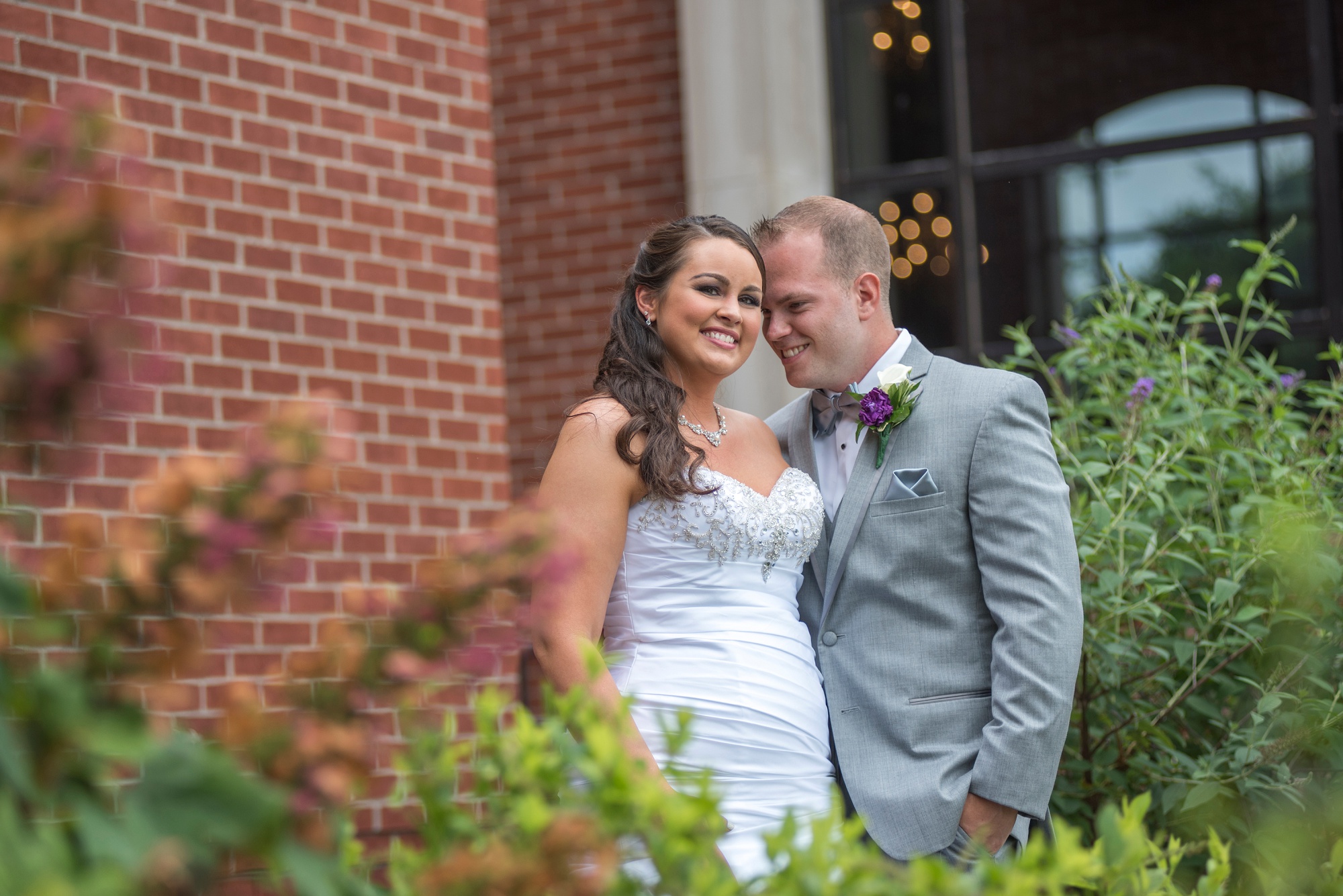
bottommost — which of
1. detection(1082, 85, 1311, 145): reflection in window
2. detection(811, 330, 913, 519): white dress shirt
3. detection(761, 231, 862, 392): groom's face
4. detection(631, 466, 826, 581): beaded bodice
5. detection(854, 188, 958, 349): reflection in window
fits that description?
detection(631, 466, 826, 581): beaded bodice

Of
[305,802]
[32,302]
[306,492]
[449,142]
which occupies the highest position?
[449,142]

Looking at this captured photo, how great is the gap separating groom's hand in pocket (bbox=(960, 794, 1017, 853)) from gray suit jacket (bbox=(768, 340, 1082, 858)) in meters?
0.02

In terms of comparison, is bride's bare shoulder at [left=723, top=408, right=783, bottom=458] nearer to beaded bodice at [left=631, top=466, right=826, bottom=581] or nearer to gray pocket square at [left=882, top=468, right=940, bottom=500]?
beaded bodice at [left=631, top=466, right=826, bottom=581]

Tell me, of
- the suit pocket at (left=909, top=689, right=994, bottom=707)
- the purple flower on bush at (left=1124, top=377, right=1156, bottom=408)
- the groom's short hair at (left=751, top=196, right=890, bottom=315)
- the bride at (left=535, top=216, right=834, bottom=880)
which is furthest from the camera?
the purple flower on bush at (left=1124, top=377, right=1156, bottom=408)

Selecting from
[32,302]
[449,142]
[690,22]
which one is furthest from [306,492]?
[690,22]

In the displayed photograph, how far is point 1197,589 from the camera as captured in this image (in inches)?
138

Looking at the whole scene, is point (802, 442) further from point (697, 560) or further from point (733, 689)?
point (733, 689)

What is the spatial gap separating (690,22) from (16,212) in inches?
247

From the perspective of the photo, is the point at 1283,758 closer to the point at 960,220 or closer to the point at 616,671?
the point at 616,671

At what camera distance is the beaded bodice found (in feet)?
9.45

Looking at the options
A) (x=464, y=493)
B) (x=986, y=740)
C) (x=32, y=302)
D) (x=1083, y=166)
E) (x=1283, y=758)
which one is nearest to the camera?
(x=32, y=302)

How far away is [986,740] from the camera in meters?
2.86

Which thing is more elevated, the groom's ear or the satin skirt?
the groom's ear

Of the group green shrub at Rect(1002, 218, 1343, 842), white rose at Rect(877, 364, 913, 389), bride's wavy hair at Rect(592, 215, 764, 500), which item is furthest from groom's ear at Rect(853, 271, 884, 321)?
green shrub at Rect(1002, 218, 1343, 842)
